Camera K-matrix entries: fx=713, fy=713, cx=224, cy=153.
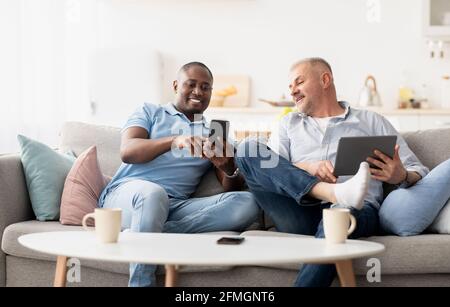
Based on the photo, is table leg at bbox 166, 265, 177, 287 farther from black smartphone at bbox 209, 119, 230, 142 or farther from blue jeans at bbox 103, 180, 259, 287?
black smartphone at bbox 209, 119, 230, 142

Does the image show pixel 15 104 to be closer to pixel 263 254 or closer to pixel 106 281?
pixel 106 281

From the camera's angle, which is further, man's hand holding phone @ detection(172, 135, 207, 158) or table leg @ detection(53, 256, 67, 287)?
man's hand holding phone @ detection(172, 135, 207, 158)

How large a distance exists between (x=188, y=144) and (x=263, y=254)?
94cm

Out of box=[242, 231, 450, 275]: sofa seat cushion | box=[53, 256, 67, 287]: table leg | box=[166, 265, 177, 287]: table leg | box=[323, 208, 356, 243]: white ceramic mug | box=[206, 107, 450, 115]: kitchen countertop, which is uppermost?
box=[206, 107, 450, 115]: kitchen countertop

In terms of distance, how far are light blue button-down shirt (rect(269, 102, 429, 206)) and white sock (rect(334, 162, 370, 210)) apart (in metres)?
0.59

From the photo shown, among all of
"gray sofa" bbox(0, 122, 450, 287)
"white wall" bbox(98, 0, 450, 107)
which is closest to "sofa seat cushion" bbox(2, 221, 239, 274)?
"gray sofa" bbox(0, 122, 450, 287)

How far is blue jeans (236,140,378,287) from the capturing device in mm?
2602

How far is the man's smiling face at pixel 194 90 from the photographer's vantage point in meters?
3.17

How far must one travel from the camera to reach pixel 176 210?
2.88m

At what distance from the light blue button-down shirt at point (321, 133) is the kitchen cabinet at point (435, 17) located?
291 centimetres

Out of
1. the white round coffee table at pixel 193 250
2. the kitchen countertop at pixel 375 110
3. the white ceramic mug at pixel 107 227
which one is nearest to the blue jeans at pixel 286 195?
the white round coffee table at pixel 193 250

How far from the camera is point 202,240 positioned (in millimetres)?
2125

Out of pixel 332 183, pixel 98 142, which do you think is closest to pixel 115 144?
pixel 98 142
